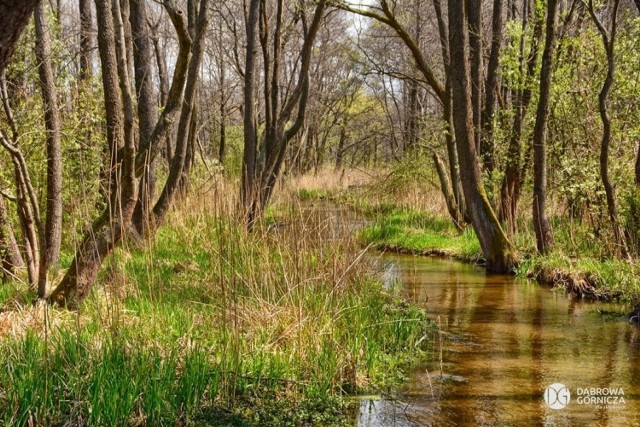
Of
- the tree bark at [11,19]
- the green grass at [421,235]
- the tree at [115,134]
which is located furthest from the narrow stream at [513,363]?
the tree bark at [11,19]

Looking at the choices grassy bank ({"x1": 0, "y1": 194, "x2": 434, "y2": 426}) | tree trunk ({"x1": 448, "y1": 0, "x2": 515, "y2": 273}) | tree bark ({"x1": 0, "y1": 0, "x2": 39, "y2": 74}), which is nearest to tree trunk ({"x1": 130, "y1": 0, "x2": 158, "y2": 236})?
grassy bank ({"x1": 0, "y1": 194, "x2": 434, "y2": 426})

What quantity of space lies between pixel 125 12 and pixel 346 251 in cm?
302

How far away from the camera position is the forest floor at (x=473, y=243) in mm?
6840

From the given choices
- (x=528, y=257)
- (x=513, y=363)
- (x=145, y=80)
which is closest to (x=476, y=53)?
(x=528, y=257)

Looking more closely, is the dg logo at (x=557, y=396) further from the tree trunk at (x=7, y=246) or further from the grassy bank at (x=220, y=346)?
the tree trunk at (x=7, y=246)

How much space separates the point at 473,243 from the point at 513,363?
5.35 meters

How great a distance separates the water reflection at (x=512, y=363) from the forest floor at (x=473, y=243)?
38 cm

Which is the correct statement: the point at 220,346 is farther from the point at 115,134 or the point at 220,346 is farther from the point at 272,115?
the point at 272,115

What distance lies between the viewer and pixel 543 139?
327 inches

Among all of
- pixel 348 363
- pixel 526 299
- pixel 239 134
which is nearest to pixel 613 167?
pixel 526 299

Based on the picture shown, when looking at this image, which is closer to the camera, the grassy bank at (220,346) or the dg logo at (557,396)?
the grassy bank at (220,346)

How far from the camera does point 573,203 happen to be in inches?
344

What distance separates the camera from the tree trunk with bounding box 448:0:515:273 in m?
8.15

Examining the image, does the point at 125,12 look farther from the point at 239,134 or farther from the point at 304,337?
the point at 239,134
